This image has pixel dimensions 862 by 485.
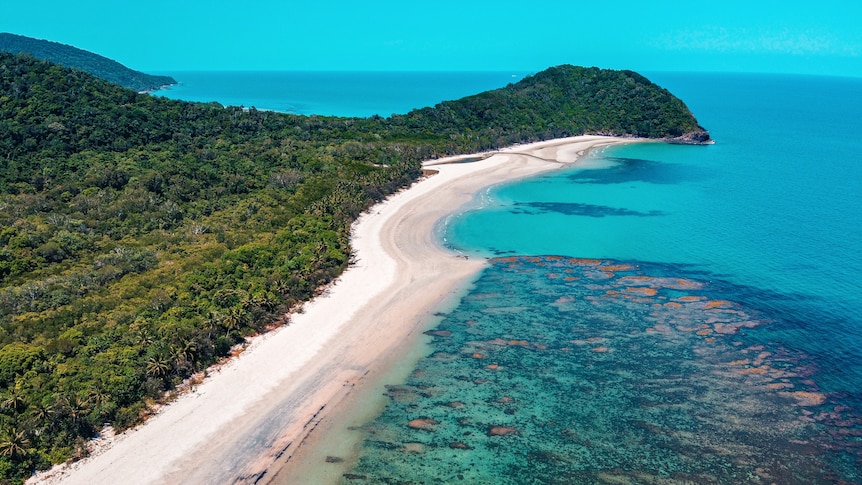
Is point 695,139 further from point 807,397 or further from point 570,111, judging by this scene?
point 807,397

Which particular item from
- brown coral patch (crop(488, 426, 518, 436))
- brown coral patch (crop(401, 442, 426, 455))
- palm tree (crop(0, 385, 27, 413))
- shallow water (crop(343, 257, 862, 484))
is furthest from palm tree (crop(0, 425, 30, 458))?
brown coral patch (crop(488, 426, 518, 436))

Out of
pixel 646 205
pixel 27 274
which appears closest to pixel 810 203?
pixel 646 205

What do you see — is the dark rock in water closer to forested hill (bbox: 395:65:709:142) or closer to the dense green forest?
forested hill (bbox: 395:65:709:142)

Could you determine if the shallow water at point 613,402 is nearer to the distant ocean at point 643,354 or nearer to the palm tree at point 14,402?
the distant ocean at point 643,354

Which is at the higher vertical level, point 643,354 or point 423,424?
point 643,354

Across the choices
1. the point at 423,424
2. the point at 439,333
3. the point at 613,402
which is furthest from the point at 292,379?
the point at 613,402

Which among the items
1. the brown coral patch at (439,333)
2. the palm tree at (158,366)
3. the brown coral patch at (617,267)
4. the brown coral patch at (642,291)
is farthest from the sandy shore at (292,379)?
the brown coral patch at (642,291)

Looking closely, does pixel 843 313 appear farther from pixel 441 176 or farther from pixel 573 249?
pixel 441 176

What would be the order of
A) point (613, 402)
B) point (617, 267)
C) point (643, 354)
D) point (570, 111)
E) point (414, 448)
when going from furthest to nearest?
point (570, 111) → point (617, 267) → point (643, 354) → point (613, 402) → point (414, 448)
